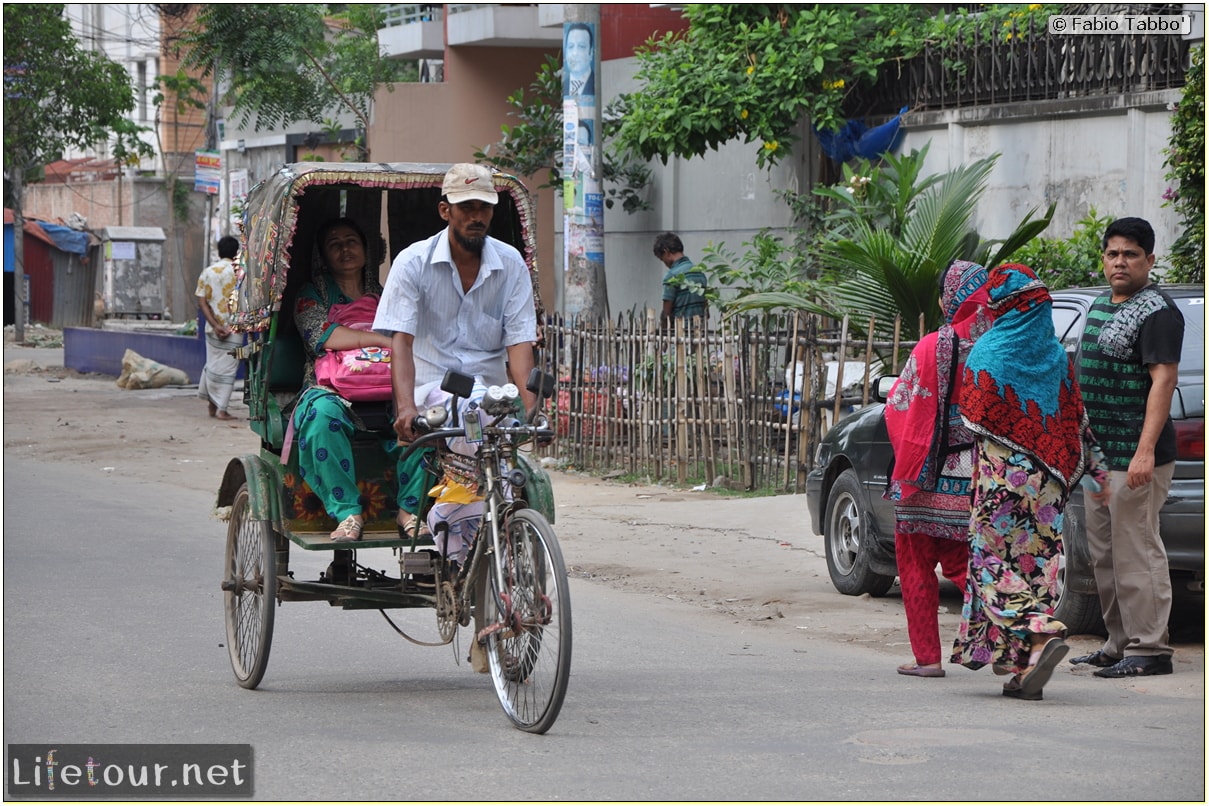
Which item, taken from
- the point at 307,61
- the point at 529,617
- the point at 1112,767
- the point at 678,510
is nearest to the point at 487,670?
the point at 529,617

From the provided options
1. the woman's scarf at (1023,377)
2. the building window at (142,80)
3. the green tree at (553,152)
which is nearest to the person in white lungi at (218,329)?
the green tree at (553,152)

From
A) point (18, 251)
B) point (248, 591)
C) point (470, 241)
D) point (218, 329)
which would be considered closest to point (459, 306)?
point (470, 241)

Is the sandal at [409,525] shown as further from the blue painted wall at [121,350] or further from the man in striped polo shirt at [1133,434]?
the blue painted wall at [121,350]

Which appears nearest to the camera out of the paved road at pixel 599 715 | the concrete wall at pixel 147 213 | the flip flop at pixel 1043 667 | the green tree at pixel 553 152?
the paved road at pixel 599 715

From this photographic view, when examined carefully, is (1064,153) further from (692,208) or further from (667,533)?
(692,208)

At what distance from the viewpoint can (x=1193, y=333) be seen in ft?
25.5

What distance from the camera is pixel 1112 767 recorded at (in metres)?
5.22

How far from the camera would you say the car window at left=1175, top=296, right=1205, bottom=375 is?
7.63m

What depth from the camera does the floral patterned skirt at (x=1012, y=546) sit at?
6.68 m

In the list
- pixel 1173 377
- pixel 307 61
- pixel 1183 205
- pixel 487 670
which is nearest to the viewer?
pixel 487 670

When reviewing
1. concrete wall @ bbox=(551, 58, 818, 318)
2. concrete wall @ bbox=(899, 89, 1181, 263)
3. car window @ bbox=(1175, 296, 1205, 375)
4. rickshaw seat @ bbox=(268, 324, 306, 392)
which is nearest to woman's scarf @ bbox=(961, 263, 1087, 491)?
car window @ bbox=(1175, 296, 1205, 375)

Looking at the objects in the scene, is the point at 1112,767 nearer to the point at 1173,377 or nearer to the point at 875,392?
the point at 1173,377

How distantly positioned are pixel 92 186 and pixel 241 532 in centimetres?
3876

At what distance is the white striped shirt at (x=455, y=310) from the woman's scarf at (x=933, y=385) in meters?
1.70
